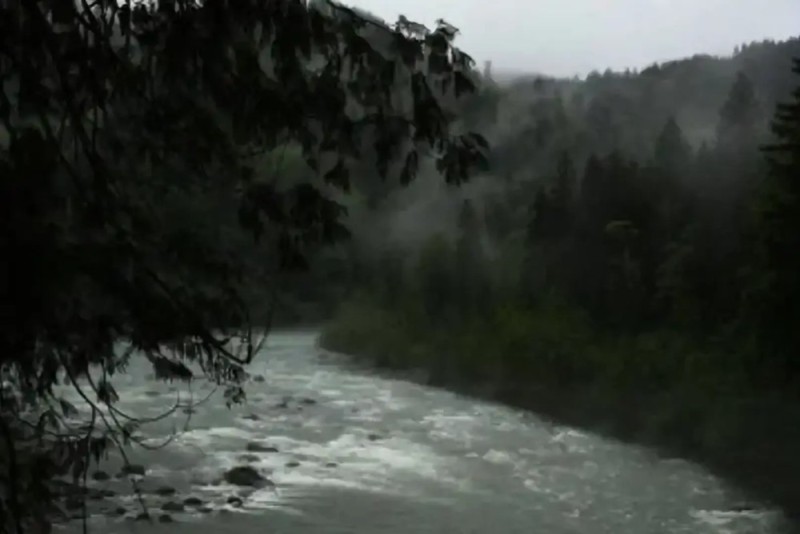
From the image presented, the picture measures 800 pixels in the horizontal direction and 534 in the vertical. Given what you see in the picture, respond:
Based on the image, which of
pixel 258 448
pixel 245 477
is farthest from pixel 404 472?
pixel 258 448

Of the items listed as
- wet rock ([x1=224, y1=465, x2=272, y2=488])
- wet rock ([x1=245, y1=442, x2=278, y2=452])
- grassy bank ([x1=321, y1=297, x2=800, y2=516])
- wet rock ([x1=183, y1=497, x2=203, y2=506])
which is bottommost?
wet rock ([x1=183, y1=497, x2=203, y2=506])

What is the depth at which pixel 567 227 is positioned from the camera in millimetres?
8008

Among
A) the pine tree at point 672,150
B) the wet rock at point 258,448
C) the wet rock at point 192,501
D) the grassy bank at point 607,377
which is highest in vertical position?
the pine tree at point 672,150

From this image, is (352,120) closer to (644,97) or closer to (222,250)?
(222,250)

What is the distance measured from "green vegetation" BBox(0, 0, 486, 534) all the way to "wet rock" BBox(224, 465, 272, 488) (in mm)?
4283

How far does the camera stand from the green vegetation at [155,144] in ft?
4.31

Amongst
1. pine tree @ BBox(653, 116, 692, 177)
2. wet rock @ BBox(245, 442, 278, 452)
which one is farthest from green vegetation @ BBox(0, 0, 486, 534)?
pine tree @ BBox(653, 116, 692, 177)

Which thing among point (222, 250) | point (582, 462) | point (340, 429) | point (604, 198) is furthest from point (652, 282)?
point (222, 250)

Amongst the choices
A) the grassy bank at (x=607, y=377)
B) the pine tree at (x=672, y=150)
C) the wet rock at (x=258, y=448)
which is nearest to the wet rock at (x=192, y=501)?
the wet rock at (x=258, y=448)

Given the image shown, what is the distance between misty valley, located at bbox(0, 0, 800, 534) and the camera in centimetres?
144

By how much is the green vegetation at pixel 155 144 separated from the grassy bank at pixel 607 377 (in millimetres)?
4565

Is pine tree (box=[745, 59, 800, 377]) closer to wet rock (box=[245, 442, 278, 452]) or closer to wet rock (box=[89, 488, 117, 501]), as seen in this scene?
wet rock (box=[245, 442, 278, 452])

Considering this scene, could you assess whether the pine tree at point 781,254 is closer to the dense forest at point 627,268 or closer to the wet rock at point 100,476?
the dense forest at point 627,268

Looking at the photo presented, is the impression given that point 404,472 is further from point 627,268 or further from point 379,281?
point 627,268
